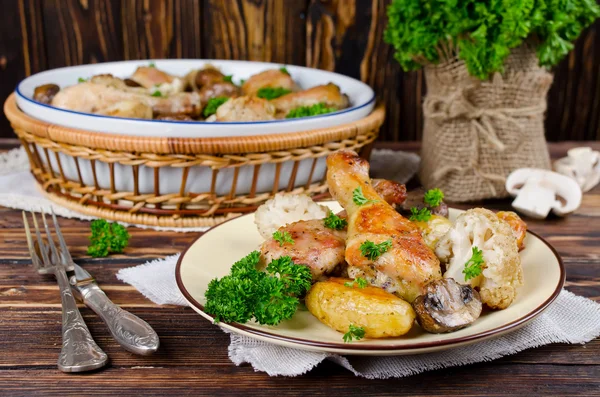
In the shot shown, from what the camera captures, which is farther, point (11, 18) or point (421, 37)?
point (11, 18)

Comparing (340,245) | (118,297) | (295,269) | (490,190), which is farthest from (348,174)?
(490,190)

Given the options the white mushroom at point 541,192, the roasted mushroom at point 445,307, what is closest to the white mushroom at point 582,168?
the white mushroom at point 541,192

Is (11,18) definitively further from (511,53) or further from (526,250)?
(526,250)

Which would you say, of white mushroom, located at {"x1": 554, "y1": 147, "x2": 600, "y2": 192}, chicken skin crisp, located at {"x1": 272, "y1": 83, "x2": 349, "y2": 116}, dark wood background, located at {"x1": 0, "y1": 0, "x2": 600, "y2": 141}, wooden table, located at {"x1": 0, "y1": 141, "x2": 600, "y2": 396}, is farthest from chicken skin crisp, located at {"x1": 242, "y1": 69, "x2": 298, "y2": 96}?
wooden table, located at {"x1": 0, "y1": 141, "x2": 600, "y2": 396}

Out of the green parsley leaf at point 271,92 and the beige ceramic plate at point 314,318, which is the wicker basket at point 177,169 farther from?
the green parsley leaf at point 271,92

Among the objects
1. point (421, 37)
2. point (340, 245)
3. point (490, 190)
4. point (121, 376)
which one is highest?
point (421, 37)

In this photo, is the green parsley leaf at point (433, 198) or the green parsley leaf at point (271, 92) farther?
the green parsley leaf at point (271, 92)
